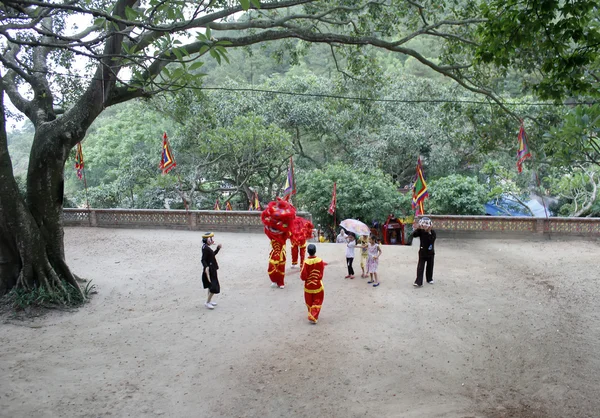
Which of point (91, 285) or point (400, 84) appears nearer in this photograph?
point (91, 285)

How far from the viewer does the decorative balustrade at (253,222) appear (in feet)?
53.6

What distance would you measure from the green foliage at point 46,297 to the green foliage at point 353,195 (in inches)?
411

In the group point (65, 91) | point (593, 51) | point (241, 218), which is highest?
point (65, 91)

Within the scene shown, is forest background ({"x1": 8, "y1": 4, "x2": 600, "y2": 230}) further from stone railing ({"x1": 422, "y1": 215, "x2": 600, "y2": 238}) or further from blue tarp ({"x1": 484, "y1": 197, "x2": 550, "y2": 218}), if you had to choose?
stone railing ({"x1": 422, "y1": 215, "x2": 600, "y2": 238})

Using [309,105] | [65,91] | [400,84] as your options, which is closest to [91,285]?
[65,91]

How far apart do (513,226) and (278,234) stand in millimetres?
9111

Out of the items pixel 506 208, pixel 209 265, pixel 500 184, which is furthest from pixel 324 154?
pixel 209 265

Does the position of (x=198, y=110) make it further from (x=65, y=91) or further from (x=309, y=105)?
(x=65, y=91)

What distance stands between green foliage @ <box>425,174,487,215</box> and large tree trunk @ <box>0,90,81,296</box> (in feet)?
39.8

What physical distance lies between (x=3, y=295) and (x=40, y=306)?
34.7 inches

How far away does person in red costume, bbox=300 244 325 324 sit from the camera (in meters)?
8.77

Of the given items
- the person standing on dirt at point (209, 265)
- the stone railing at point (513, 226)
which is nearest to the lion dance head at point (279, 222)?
the person standing on dirt at point (209, 265)

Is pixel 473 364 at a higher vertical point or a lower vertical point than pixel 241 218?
lower

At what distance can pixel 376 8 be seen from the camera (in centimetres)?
1195
